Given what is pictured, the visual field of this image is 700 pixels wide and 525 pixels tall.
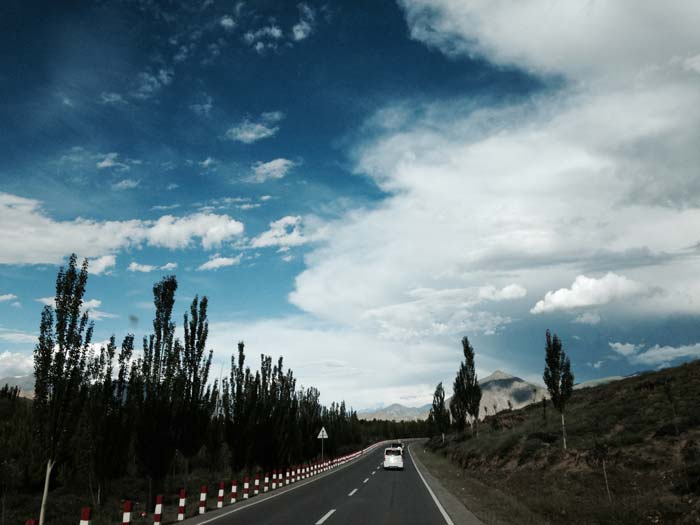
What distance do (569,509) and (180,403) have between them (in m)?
15.6

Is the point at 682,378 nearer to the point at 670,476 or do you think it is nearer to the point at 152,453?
the point at 670,476

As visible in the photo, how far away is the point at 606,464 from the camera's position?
71.1 ft

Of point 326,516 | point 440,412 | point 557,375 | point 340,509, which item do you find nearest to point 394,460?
point 557,375

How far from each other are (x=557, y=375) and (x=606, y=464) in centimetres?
992

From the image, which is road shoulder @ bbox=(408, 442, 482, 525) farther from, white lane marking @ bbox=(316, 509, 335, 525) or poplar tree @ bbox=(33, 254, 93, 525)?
poplar tree @ bbox=(33, 254, 93, 525)

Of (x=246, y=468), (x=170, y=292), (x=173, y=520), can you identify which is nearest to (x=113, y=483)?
(x=246, y=468)

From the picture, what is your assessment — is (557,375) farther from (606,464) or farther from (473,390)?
(473,390)

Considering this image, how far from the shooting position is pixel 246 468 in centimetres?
3100

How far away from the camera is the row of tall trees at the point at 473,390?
101 feet

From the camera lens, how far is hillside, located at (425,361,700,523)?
1366 centimetres

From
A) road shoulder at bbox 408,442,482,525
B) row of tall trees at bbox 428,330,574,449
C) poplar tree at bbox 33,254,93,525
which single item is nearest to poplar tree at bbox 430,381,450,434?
row of tall trees at bbox 428,330,574,449

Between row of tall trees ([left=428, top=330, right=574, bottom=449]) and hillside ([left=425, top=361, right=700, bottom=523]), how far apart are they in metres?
2.06

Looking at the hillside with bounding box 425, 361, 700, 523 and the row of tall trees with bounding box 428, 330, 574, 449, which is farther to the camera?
the row of tall trees with bounding box 428, 330, 574, 449

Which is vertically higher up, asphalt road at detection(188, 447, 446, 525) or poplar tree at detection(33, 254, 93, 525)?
poplar tree at detection(33, 254, 93, 525)
